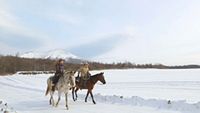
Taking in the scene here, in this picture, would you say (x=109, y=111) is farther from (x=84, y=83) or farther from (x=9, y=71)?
(x=9, y=71)

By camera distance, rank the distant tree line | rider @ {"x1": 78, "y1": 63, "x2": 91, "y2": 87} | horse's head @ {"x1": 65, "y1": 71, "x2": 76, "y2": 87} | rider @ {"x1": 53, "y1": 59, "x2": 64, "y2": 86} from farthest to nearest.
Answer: the distant tree line
rider @ {"x1": 78, "y1": 63, "x2": 91, "y2": 87}
rider @ {"x1": 53, "y1": 59, "x2": 64, "y2": 86}
horse's head @ {"x1": 65, "y1": 71, "x2": 76, "y2": 87}

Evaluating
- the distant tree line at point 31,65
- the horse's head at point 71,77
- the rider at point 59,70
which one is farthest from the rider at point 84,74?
the distant tree line at point 31,65

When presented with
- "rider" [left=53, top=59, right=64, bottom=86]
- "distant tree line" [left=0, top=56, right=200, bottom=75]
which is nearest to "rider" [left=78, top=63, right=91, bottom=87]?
"rider" [left=53, top=59, right=64, bottom=86]

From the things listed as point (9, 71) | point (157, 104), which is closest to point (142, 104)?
point (157, 104)

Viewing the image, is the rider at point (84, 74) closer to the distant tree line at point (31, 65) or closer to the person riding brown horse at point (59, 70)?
the person riding brown horse at point (59, 70)

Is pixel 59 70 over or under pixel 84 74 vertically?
over

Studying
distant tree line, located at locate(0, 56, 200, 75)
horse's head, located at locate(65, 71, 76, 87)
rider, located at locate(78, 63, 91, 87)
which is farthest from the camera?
distant tree line, located at locate(0, 56, 200, 75)

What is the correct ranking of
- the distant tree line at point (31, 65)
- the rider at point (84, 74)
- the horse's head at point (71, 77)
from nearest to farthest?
1. the horse's head at point (71, 77)
2. the rider at point (84, 74)
3. the distant tree line at point (31, 65)

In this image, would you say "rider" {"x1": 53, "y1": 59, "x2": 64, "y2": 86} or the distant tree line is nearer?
"rider" {"x1": 53, "y1": 59, "x2": 64, "y2": 86}

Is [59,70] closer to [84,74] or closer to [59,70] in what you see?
[59,70]

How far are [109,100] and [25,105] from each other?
4.63 metres

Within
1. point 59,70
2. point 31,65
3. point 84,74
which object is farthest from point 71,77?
point 31,65

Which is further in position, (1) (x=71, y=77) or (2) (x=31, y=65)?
(2) (x=31, y=65)

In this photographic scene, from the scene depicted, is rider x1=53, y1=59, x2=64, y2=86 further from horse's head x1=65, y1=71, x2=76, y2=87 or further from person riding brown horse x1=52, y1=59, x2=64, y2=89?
horse's head x1=65, y1=71, x2=76, y2=87
